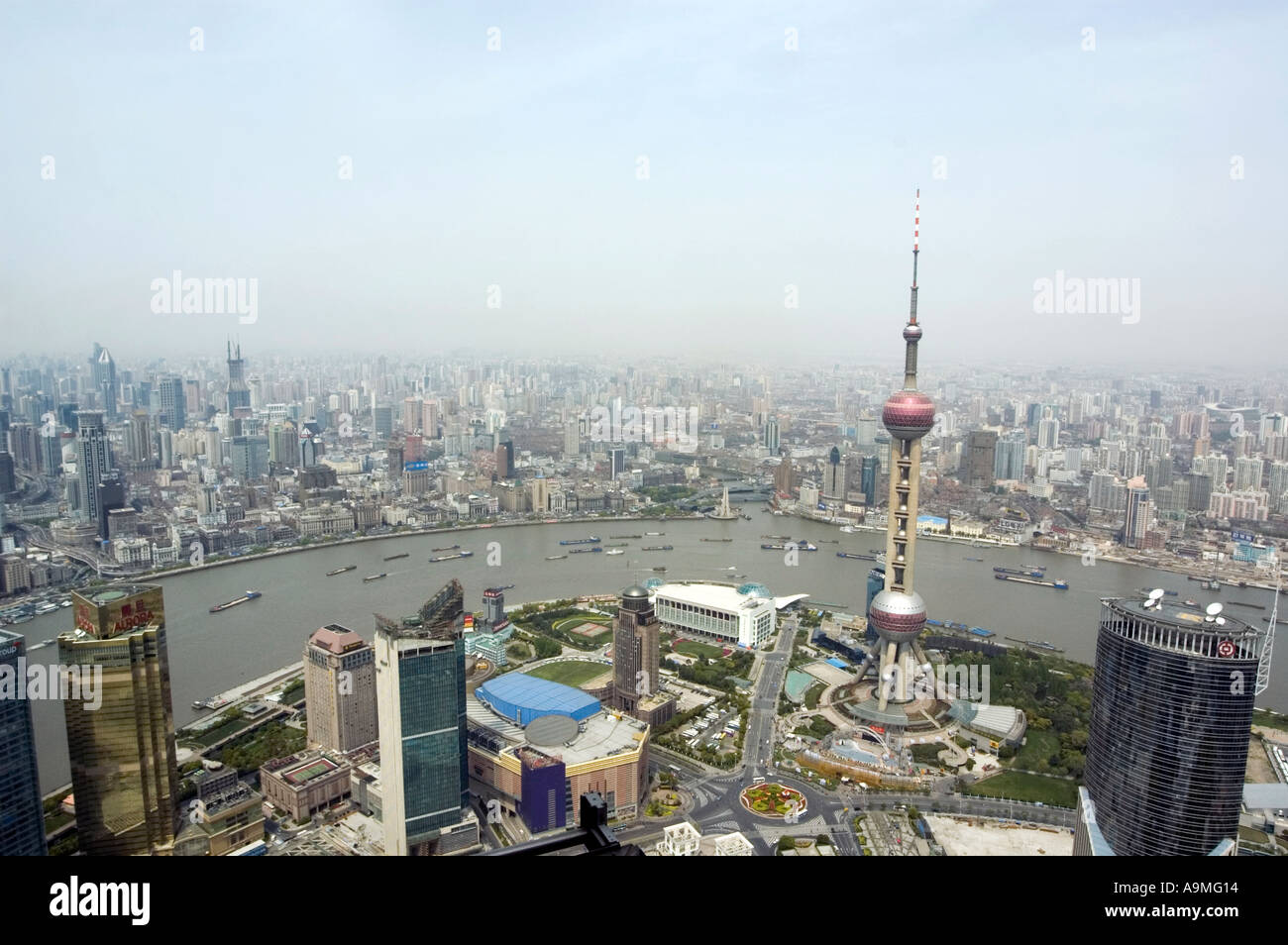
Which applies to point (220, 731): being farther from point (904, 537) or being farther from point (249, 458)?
point (249, 458)

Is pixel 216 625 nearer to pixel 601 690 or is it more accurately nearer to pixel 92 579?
pixel 92 579

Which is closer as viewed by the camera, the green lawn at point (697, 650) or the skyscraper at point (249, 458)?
the green lawn at point (697, 650)

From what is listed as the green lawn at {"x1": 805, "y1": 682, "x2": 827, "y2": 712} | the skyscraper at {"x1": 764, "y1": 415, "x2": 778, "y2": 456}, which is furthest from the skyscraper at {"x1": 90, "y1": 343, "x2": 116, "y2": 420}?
the skyscraper at {"x1": 764, "y1": 415, "x2": 778, "y2": 456}

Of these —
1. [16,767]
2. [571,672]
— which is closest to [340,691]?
[16,767]

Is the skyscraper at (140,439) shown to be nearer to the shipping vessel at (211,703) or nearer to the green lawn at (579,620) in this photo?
the shipping vessel at (211,703)

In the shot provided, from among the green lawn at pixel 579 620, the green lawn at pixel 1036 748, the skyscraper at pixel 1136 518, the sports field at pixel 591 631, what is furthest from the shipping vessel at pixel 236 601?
the skyscraper at pixel 1136 518

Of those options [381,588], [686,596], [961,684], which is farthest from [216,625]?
[961,684]
